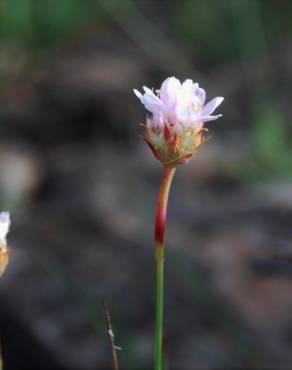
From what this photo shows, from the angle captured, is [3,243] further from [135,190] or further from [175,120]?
[135,190]

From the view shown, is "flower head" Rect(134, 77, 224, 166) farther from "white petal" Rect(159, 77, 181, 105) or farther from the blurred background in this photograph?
the blurred background

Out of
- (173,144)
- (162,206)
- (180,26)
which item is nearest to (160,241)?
(162,206)

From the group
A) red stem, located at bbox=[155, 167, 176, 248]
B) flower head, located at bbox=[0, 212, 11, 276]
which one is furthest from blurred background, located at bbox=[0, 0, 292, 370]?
flower head, located at bbox=[0, 212, 11, 276]

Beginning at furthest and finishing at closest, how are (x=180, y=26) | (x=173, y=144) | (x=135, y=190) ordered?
(x=180, y=26), (x=135, y=190), (x=173, y=144)

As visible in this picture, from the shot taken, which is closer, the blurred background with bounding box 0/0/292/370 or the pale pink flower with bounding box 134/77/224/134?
the pale pink flower with bounding box 134/77/224/134

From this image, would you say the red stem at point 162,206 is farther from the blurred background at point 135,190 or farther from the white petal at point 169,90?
the blurred background at point 135,190

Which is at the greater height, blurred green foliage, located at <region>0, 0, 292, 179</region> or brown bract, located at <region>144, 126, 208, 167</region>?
blurred green foliage, located at <region>0, 0, 292, 179</region>

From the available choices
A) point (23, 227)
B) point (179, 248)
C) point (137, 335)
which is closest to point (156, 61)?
point (23, 227)
